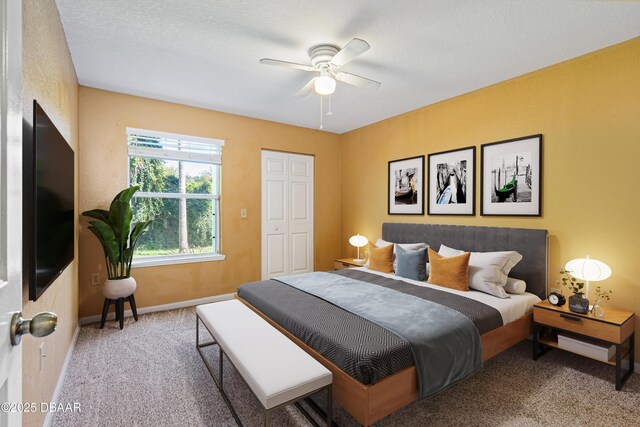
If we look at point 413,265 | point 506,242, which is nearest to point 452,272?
point 413,265

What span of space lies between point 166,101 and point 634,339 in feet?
17.4

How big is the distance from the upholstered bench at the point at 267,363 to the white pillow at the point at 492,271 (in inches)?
74.7

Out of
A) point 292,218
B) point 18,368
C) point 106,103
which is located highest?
point 106,103

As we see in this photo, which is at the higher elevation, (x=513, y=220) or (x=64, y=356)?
(x=513, y=220)

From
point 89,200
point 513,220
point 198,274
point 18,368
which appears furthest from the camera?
point 198,274

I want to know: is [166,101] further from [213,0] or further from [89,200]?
[213,0]

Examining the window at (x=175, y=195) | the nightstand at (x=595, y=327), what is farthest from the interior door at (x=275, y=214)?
the nightstand at (x=595, y=327)

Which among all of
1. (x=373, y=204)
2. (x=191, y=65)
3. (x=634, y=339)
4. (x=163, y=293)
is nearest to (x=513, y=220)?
(x=634, y=339)

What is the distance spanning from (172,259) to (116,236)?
87 cm

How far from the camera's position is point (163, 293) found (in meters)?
3.91

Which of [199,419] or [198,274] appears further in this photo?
[198,274]

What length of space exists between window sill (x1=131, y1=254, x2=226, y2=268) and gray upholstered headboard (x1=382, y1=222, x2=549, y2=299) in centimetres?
274

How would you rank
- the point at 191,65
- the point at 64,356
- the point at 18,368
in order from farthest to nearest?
1. the point at 191,65
2. the point at 64,356
3. the point at 18,368

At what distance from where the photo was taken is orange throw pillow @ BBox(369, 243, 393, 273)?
387 centimetres
